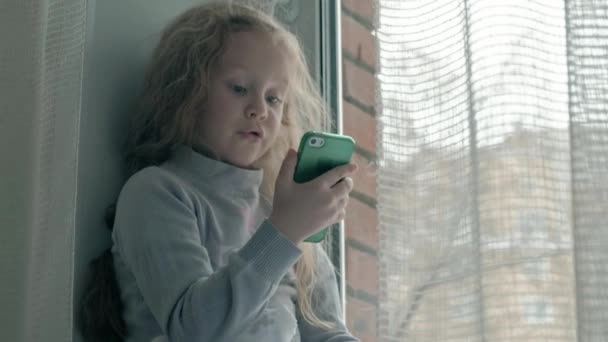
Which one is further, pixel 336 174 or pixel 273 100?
pixel 273 100

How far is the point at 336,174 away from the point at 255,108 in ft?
0.47

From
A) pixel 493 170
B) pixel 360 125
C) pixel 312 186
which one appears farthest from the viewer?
pixel 360 125

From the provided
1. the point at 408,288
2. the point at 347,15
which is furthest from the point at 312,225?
the point at 347,15

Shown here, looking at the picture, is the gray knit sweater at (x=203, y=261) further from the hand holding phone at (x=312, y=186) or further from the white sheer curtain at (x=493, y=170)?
the white sheer curtain at (x=493, y=170)

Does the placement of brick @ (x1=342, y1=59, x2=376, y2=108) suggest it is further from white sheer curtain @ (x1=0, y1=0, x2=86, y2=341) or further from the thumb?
white sheer curtain @ (x1=0, y1=0, x2=86, y2=341)

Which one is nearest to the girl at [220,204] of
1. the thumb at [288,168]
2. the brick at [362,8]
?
the thumb at [288,168]

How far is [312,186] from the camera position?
0.95m

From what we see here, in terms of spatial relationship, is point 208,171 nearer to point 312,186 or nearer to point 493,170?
point 312,186

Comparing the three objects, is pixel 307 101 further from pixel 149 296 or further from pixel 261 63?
pixel 149 296

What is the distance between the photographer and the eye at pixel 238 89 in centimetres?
104

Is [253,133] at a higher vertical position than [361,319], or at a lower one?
higher

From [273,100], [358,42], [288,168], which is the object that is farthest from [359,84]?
[288,168]

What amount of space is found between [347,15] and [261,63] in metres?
0.26

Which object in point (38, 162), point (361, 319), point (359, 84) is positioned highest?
point (359, 84)
